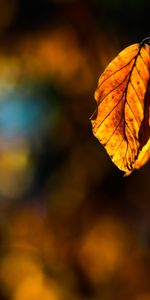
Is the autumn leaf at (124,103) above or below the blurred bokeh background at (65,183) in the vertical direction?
above

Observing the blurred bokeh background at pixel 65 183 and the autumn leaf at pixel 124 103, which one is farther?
the blurred bokeh background at pixel 65 183

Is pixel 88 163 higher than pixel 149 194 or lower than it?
higher

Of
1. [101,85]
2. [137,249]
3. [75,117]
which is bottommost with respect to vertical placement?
[137,249]

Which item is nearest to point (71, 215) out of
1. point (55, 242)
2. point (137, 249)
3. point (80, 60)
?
point (55, 242)

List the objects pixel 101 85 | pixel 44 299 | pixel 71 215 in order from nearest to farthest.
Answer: pixel 101 85, pixel 44 299, pixel 71 215

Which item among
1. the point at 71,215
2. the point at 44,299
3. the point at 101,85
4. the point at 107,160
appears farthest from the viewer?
the point at 71,215

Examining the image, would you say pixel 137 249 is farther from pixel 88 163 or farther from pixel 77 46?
pixel 77 46
